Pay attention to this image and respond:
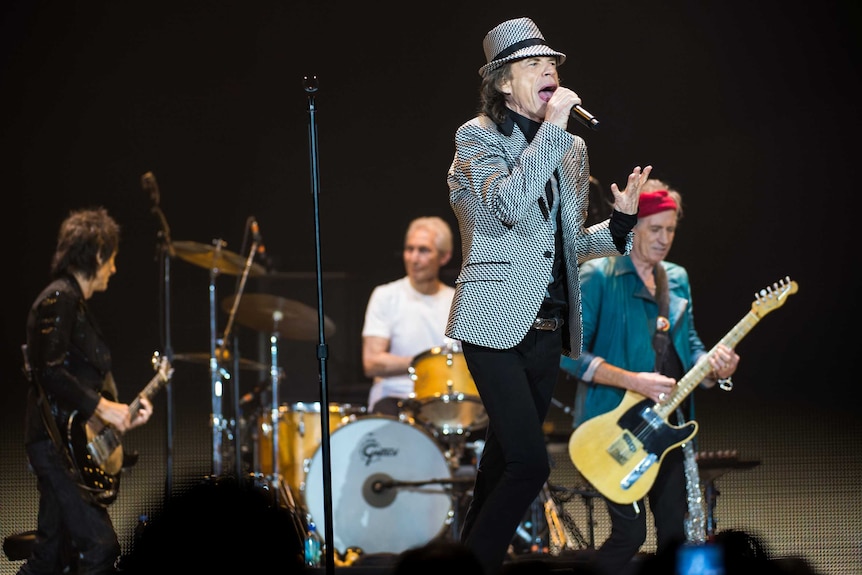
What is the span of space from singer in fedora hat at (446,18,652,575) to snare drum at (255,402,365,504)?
300 cm

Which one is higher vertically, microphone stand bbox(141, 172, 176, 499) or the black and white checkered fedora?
the black and white checkered fedora

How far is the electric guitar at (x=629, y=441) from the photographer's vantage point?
4.15 metres

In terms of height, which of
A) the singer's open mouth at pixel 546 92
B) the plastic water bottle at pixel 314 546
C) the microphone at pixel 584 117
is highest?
the singer's open mouth at pixel 546 92

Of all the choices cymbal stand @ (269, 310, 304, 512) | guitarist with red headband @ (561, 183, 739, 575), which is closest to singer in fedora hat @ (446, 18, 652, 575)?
guitarist with red headband @ (561, 183, 739, 575)

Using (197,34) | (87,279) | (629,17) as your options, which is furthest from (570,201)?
(197,34)

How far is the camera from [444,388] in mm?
5707

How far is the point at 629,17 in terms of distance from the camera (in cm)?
610

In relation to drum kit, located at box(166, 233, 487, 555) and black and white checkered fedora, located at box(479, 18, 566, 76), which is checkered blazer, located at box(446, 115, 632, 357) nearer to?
black and white checkered fedora, located at box(479, 18, 566, 76)

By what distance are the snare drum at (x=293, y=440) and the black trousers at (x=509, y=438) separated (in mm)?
2965

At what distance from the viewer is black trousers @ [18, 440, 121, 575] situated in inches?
185

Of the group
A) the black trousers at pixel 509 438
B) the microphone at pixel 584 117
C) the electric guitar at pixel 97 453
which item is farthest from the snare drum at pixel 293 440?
the microphone at pixel 584 117

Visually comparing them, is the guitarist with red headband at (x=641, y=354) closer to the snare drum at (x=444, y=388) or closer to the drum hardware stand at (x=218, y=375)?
the snare drum at (x=444, y=388)

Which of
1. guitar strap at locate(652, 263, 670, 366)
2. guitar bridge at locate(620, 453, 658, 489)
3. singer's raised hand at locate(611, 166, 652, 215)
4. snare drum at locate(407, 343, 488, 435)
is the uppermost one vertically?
singer's raised hand at locate(611, 166, 652, 215)

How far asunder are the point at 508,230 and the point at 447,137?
321 cm
